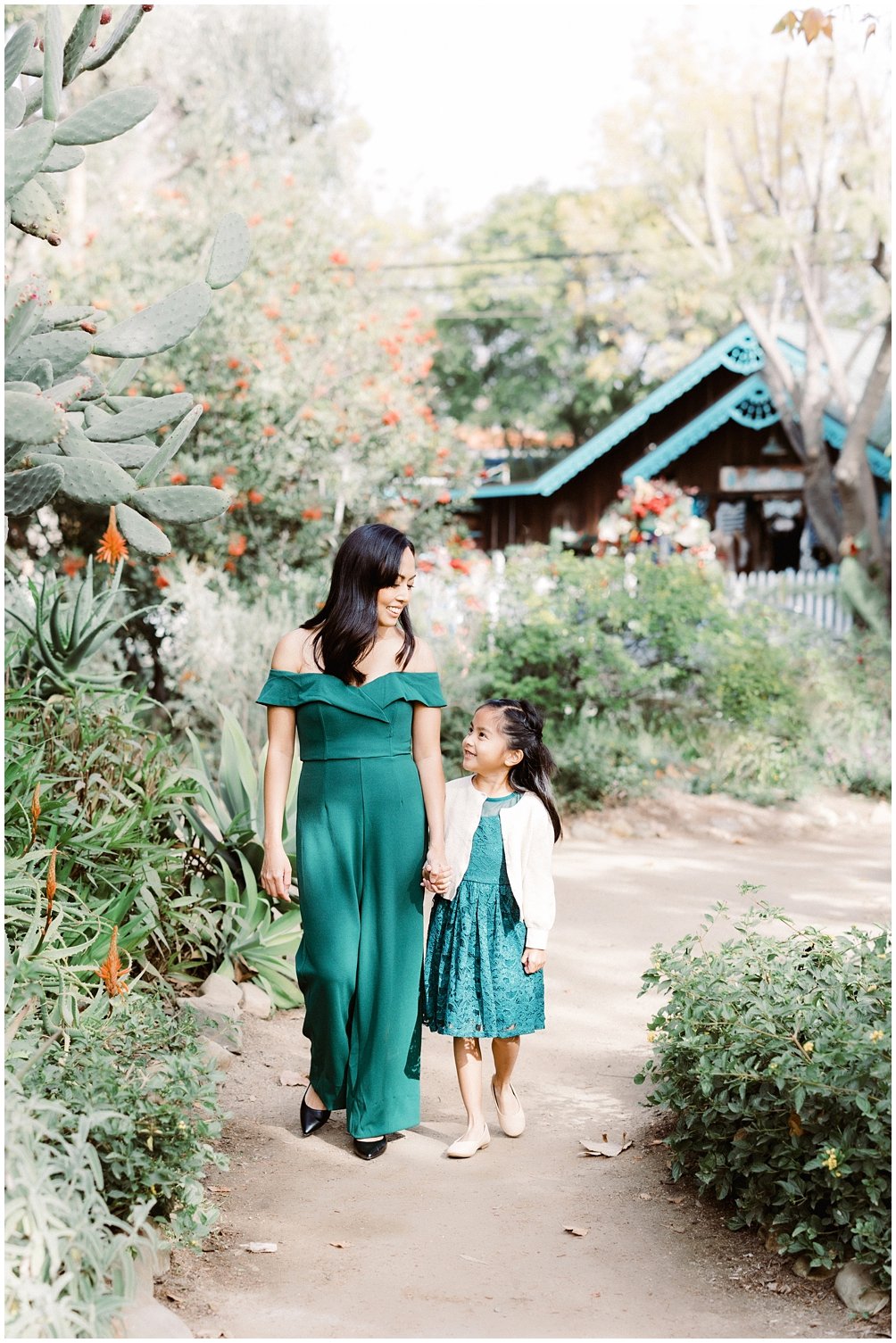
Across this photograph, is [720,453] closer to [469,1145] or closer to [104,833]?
[104,833]

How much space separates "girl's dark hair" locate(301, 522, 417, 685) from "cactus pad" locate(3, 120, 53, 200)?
1354mm

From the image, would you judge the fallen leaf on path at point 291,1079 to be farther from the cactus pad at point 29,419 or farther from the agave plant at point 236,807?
the cactus pad at point 29,419

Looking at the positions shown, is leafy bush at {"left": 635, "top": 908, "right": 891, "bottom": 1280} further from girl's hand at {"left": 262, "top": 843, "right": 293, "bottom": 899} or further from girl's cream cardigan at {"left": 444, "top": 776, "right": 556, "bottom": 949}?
girl's hand at {"left": 262, "top": 843, "right": 293, "bottom": 899}

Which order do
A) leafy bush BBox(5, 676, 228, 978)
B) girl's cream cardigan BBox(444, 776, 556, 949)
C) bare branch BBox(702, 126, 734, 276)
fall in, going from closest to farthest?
girl's cream cardigan BBox(444, 776, 556, 949) < leafy bush BBox(5, 676, 228, 978) < bare branch BBox(702, 126, 734, 276)

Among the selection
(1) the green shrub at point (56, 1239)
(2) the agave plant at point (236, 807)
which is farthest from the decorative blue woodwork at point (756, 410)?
(1) the green shrub at point (56, 1239)

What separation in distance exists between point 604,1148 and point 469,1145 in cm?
45

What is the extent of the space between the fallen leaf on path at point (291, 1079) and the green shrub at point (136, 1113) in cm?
125

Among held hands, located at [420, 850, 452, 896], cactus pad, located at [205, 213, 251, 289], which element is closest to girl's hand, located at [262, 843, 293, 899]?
held hands, located at [420, 850, 452, 896]

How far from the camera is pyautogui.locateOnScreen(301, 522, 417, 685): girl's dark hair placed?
4023mm

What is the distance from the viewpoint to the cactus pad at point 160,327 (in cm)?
390

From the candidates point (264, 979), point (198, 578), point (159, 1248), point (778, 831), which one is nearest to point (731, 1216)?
point (159, 1248)

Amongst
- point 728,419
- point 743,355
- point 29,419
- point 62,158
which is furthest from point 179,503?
A: point 728,419

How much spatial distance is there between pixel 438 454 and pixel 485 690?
2.68 m

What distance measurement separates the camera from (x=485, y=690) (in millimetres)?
10430
